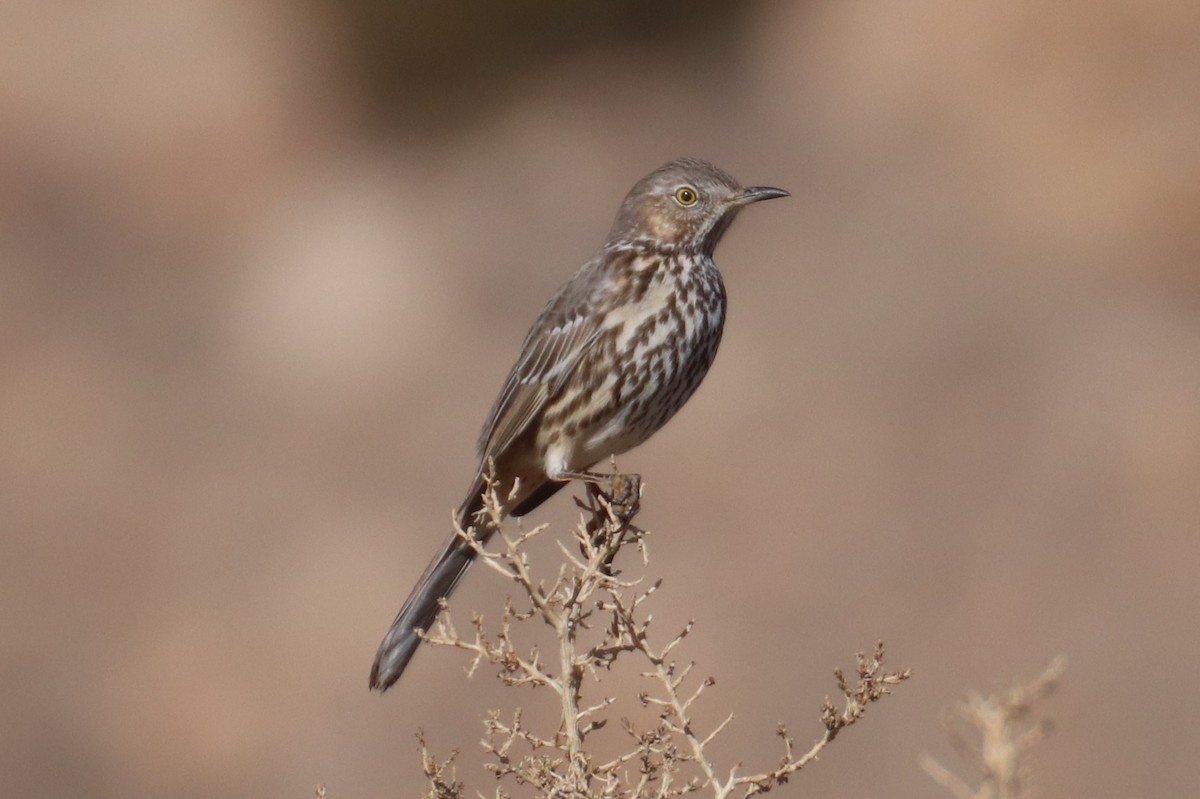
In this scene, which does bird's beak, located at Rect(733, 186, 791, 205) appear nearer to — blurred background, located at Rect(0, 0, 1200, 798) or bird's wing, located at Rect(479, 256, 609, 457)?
bird's wing, located at Rect(479, 256, 609, 457)

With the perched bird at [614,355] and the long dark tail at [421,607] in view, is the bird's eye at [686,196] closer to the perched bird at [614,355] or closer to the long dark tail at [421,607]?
the perched bird at [614,355]

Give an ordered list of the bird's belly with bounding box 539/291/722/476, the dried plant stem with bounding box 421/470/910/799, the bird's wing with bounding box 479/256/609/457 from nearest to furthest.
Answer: the dried plant stem with bounding box 421/470/910/799 → the bird's belly with bounding box 539/291/722/476 → the bird's wing with bounding box 479/256/609/457

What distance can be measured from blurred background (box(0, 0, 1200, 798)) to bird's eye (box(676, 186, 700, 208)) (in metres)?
6.23

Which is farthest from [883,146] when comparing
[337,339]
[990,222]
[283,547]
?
[283,547]

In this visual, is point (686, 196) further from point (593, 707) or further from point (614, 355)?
point (593, 707)

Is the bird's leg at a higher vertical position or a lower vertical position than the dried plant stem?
higher

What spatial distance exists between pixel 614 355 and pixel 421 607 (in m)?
1.10

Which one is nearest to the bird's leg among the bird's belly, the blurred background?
the bird's belly

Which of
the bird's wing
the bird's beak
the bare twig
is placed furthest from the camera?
the bird's beak

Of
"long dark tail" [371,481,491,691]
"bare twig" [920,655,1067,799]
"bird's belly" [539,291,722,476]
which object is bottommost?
"bare twig" [920,655,1067,799]

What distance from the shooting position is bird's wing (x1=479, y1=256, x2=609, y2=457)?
19.2 feet

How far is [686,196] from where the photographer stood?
6.20 metres

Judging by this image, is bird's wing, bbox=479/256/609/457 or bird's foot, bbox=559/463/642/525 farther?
bird's wing, bbox=479/256/609/457

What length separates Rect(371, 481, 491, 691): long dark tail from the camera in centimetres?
532
